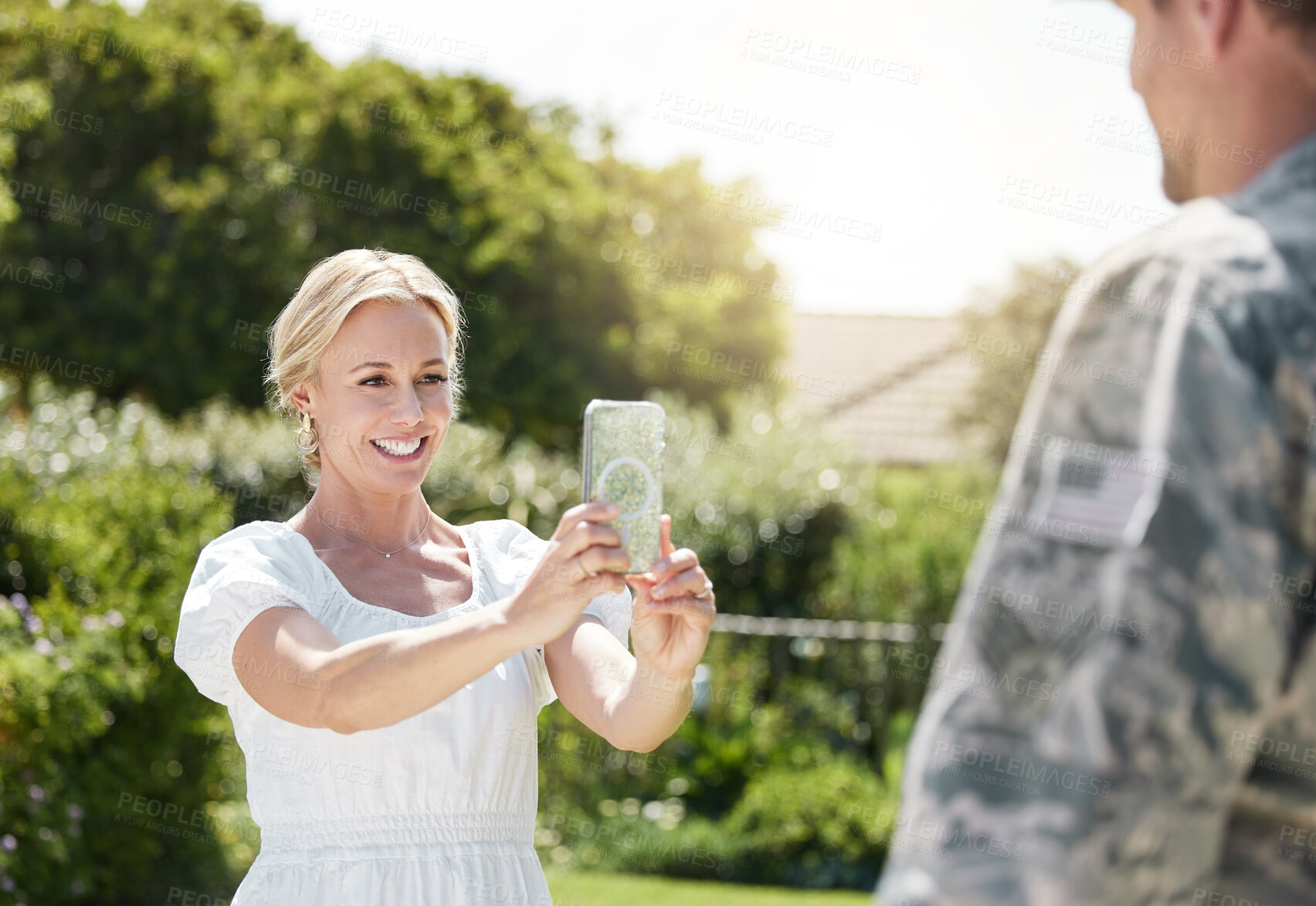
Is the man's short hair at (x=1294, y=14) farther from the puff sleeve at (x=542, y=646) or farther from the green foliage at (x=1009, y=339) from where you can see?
the green foliage at (x=1009, y=339)

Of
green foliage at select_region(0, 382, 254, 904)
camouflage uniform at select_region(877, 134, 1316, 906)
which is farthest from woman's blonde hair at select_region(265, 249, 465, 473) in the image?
green foliage at select_region(0, 382, 254, 904)

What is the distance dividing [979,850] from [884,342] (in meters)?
31.8

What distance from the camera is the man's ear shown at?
1.09 m

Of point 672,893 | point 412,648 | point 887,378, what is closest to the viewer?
point 412,648

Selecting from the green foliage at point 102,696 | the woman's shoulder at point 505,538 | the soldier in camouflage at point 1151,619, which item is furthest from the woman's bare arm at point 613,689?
the green foliage at point 102,696

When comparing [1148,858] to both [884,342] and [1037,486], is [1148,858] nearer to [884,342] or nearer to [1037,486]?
[1037,486]

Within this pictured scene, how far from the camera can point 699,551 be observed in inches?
440

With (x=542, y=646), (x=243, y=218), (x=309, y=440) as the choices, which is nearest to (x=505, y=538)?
(x=542, y=646)

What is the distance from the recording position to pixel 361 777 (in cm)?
240

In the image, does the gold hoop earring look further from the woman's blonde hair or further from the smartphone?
the smartphone

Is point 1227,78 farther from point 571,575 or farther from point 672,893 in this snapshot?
point 672,893

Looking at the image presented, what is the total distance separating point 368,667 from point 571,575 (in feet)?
1.37

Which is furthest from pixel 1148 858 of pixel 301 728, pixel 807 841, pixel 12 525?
pixel 807 841

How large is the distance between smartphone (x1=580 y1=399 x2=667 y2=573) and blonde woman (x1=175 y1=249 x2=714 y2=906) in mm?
120
